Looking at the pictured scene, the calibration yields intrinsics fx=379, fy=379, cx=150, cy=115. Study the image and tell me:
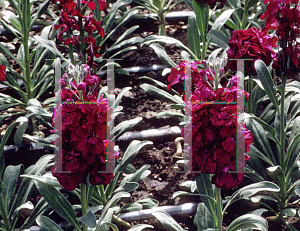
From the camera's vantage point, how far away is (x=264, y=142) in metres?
1.76

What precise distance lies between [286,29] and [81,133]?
88 cm

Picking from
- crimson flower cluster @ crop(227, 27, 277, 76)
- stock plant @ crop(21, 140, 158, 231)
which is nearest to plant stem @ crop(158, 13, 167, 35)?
crimson flower cluster @ crop(227, 27, 277, 76)

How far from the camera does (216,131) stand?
110cm

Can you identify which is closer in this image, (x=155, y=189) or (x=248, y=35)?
(x=248, y=35)

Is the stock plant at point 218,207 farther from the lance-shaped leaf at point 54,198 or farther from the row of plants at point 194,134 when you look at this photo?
the lance-shaped leaf at point 54,198

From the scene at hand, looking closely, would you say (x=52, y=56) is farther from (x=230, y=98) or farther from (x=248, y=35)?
(x=230, y=98)

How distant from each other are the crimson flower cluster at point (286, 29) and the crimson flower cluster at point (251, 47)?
0.05 meters

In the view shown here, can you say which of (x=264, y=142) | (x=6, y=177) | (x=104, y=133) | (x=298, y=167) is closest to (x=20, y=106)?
(x=6, y=177)

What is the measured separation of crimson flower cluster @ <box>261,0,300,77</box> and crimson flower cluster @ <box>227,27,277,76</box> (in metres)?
0.05

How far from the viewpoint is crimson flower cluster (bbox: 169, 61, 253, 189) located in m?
1.07

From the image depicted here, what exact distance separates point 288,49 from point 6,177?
127 centimetres

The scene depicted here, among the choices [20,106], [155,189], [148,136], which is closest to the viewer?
[155,189]

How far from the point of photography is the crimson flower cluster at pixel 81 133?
1099 millimetres

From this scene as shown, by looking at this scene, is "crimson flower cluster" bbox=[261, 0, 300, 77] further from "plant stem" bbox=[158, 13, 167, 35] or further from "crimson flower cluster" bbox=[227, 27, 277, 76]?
"plant stem" bbox=[158, 13, 167, 35]
